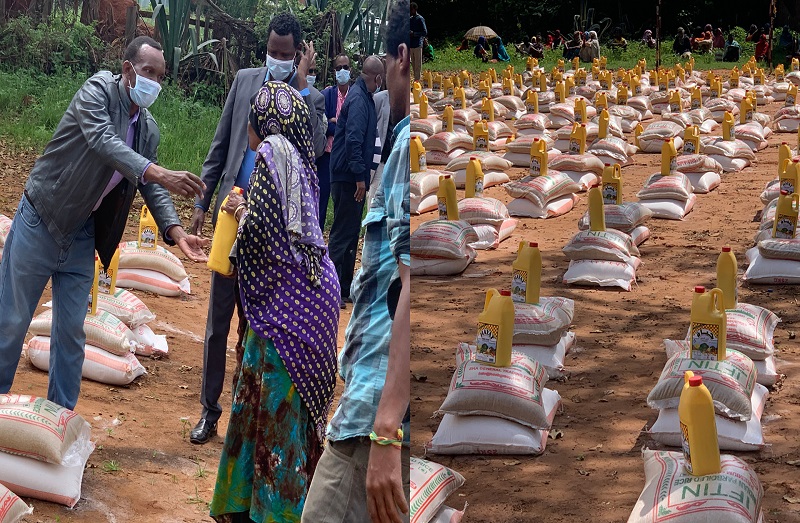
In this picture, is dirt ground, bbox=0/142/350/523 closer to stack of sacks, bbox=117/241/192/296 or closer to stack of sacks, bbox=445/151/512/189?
stack of sacks, bbox=117/241/192/296

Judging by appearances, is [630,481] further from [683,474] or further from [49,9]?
[49,9]

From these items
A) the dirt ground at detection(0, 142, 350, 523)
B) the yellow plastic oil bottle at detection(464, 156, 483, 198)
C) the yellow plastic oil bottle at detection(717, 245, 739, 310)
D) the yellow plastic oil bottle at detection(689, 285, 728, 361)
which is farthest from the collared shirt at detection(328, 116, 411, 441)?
the yellow plastic oil bottle at detection(464, 156, 483, 198)

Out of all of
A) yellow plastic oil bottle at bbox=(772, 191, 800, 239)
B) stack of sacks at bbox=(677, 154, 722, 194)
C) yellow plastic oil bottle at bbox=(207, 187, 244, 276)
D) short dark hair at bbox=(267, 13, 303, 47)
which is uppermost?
stack of sacks at bbox=(677, 154, 722, 194)

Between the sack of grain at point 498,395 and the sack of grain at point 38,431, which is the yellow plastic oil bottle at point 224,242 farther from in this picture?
the sack of grain at point 498,395

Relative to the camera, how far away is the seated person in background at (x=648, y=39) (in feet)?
61.9

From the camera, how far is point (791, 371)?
438 cm

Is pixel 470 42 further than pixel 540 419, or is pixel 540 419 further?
pixel 470 42

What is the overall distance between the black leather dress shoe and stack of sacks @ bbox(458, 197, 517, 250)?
356cm

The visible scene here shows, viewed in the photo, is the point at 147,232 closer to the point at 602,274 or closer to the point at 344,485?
the point at 602,274

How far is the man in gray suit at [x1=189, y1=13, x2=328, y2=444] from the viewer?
2139 mm

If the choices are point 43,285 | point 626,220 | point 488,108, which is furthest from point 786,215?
point 488,108

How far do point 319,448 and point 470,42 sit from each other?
17395 millimetres

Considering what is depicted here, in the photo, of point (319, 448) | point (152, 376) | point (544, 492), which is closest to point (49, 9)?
point (152, 376)

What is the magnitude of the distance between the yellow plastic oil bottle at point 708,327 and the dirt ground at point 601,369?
14.1 inches
